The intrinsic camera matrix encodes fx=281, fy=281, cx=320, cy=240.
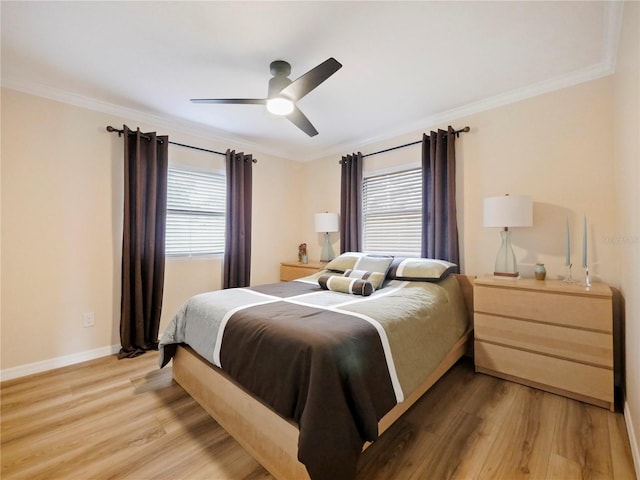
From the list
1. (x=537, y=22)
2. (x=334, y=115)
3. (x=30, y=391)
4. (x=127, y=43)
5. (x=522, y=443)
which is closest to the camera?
(x=522, y=443)

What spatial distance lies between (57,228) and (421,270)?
322 cm

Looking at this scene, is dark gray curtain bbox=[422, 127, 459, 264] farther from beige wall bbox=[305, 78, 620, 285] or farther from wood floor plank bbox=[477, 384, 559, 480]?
wood floor plank bbox=[477, 384, 559, 480]

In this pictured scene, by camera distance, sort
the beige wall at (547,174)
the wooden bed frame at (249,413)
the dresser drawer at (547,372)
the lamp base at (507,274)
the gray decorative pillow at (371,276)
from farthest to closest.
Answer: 1. the gray decorative pillow at (371,276)
2. the lamp base at (507,274)
3. the beige wall at (547,174)
4. the dresser drawer at (547,372)
5. the wooden bed frame at (249,413)

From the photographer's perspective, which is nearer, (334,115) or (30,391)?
(30,391)

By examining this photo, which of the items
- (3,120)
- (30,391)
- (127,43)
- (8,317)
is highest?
(127,43)

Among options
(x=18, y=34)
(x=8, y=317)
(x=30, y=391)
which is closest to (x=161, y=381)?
(x=30, y=391)

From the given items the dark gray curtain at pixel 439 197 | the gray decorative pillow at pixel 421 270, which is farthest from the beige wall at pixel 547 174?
the gray decorative pillow at pixel 421 270

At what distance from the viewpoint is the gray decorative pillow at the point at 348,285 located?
2.26 meters

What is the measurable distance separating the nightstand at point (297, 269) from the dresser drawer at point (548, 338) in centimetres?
189

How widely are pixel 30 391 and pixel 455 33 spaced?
3.86 meters

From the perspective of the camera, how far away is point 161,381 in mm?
2217

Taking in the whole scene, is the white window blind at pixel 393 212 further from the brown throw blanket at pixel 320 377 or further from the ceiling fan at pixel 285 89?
the brown throw blanket at pixel 320 377

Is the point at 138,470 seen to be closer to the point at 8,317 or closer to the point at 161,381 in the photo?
the point at 161,381

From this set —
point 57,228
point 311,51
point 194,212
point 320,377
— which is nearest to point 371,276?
point 320,377
